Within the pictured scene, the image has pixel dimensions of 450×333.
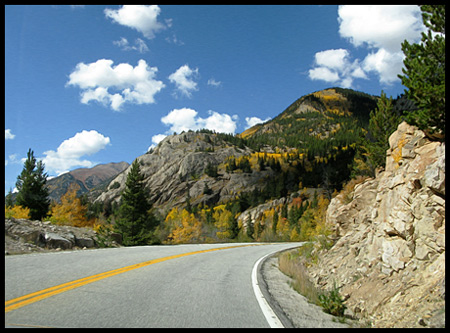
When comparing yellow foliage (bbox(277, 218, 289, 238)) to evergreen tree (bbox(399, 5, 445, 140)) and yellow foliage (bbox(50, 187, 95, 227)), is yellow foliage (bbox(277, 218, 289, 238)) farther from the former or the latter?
evergreen tree (bbox(399, 5, 445, 140))

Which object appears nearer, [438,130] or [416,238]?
[416,238]

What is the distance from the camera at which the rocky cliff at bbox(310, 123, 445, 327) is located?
634 centimetres

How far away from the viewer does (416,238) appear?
27.2 ft

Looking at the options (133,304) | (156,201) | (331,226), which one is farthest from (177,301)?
(156,201)

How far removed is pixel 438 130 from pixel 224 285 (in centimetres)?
779

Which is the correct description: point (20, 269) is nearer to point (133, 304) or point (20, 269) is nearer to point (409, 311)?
point (133, 304)

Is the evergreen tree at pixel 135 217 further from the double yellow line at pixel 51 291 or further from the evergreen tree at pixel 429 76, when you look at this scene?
the evergreen tree at pixel 429 76

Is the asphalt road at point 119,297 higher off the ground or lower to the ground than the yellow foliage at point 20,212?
lower

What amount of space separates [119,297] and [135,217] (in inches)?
1138

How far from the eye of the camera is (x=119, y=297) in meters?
5.99

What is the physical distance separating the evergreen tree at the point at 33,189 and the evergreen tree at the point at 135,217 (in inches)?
557

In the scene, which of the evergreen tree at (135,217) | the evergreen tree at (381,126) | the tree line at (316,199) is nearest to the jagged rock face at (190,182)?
the tree line at (316,199)

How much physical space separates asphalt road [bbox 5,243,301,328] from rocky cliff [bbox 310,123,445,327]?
2.98 meters

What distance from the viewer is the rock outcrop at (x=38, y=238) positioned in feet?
41.3
